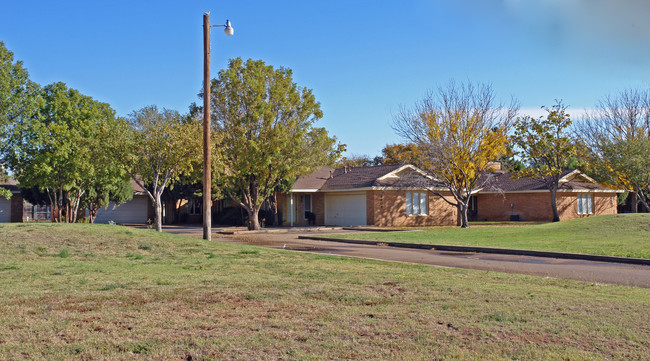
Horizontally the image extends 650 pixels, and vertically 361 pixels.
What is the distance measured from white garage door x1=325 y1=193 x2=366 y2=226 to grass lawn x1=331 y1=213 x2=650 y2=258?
12687mm

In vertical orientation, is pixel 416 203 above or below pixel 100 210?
above

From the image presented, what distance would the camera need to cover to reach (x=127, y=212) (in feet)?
147

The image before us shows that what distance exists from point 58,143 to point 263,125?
35.8 ft

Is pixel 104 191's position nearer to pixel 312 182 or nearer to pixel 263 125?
pixel 263 125

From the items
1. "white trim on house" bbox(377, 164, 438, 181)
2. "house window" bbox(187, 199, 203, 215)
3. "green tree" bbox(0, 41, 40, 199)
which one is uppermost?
"green tree" bbox(0, 41, 40, 199)

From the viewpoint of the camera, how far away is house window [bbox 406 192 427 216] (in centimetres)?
4024

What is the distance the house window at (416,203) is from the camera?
40.2 meters

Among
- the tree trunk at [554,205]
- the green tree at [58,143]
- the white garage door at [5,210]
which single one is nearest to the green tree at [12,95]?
the green tree at [58,143]

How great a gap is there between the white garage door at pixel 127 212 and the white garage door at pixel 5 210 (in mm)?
6047

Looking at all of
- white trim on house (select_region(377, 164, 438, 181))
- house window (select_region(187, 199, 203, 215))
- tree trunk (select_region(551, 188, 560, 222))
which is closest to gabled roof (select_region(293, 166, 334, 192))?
white trim on house (select_region(377, 164, 438, 181))

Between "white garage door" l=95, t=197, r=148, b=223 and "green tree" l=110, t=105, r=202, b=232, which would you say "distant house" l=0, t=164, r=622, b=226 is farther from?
"green tree" l=110, t=105, r=202, b=232

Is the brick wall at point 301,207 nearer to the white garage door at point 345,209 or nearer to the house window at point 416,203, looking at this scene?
the white garage door at point 345,209

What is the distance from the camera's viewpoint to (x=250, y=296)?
8.38m

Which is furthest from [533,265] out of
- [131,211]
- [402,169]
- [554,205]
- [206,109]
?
[131,211]
